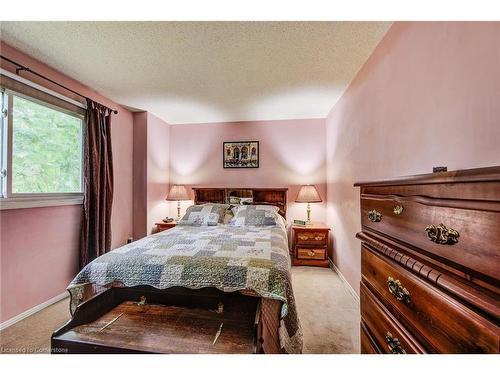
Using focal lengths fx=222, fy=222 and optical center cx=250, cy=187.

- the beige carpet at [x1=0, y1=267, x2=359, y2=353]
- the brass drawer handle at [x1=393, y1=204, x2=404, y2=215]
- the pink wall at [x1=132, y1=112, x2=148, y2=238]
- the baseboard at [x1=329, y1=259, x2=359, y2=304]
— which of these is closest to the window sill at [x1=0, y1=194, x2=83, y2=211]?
the pink wall at [x1=132, y1=112, x2=148, y2=238]

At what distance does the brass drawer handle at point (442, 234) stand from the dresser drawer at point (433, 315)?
122mm

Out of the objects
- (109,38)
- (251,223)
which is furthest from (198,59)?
(251,223)

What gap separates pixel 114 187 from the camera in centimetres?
305

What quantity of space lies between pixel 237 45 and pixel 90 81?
1796 mm

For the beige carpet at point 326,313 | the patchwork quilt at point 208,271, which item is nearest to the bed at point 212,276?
the patchwork quilt at point 208,271

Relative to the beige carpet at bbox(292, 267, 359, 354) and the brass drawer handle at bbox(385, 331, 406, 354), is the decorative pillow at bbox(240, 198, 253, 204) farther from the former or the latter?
the brass drawer handle at bbox(385, 331, 406, 354)

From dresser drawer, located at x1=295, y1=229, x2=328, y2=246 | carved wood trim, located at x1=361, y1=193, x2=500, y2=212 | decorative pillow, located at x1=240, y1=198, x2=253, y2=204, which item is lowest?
dresser drawer, located at x1=295, y1=229, x2=328, y2=246

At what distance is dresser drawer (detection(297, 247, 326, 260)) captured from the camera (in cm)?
324

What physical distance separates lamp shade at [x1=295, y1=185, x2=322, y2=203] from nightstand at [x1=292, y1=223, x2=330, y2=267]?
0.41 m

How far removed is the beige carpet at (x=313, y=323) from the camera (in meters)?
1.61

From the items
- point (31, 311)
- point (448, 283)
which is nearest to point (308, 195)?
point (448, 283)

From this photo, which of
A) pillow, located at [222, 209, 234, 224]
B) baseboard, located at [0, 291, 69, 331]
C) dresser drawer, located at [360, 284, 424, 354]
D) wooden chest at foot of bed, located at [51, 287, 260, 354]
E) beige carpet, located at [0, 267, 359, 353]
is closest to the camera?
dresser drawer, located at [360, 284, 424, 354]

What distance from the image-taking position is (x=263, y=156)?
12.6 feet

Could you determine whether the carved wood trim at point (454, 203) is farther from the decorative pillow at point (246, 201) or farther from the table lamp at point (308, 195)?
the decorative pillow at point (246, 201)
